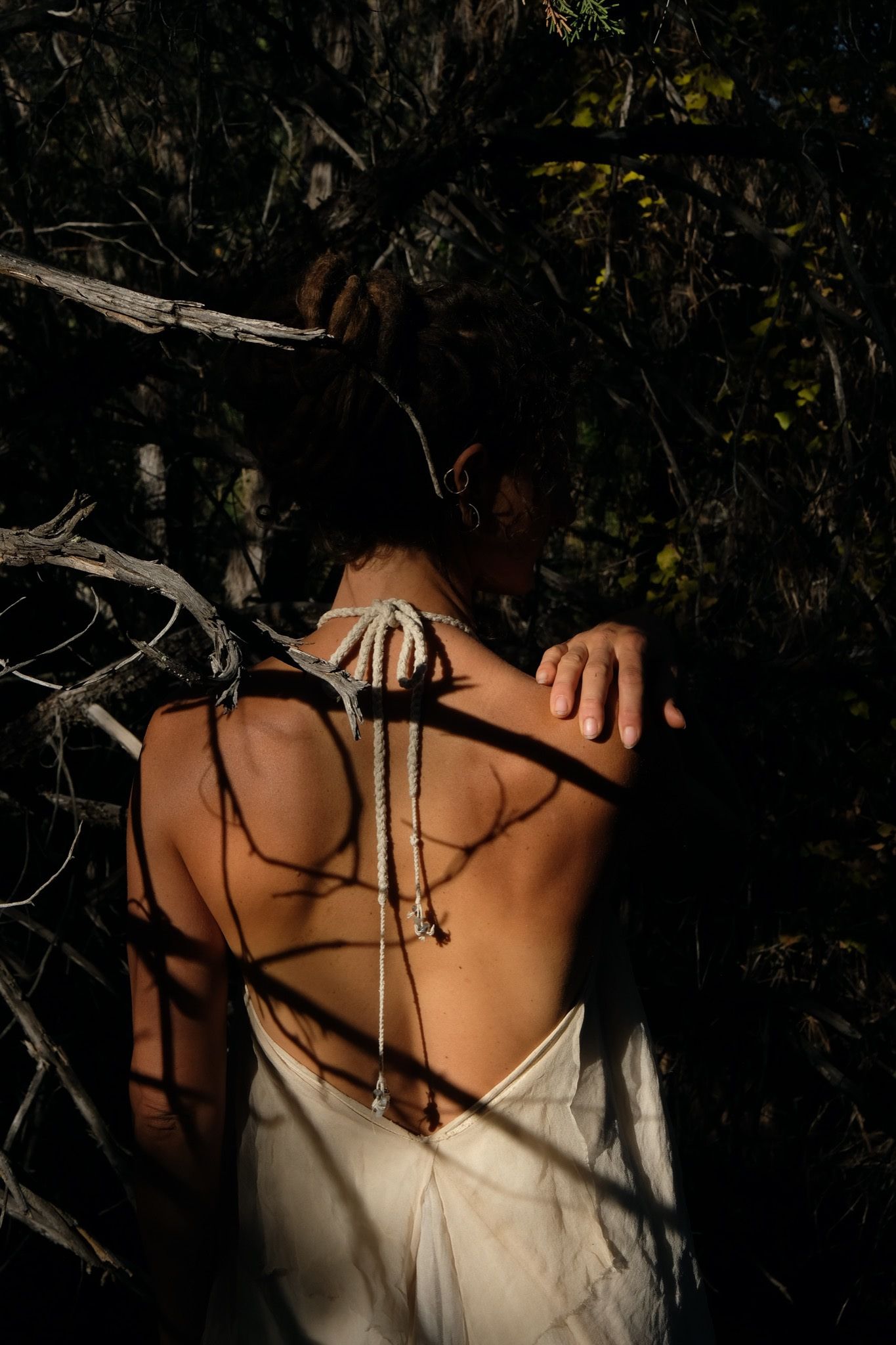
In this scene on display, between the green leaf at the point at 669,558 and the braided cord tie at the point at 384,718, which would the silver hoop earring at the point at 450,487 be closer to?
the braided cord tie at the point at 384,718

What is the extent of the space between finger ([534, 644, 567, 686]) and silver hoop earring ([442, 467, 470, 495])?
7.9 inches

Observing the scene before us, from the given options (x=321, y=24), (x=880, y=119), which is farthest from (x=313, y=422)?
(x=321, y=24)

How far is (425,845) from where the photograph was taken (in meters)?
1.04

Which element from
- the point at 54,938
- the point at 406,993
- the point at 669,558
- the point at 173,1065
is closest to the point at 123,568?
the point at 406,993

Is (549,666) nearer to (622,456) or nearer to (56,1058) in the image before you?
(56,1058)

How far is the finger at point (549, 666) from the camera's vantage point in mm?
1056

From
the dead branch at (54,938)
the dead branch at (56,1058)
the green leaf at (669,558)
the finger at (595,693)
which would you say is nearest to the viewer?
the finger at (595,693)

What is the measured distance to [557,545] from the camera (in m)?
3.23

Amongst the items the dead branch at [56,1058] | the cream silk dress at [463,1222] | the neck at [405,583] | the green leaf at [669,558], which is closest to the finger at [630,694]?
the neck at [405,583]

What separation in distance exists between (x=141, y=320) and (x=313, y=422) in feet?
1.30

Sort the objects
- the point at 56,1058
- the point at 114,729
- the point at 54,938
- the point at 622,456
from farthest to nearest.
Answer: the point at 622,456 < the point at 114,729 < the point at 54,938 < the point at 56,1058

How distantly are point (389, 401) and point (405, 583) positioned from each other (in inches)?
7.9

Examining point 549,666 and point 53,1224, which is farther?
point 53,1224

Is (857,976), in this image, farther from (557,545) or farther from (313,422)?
(313,422)
